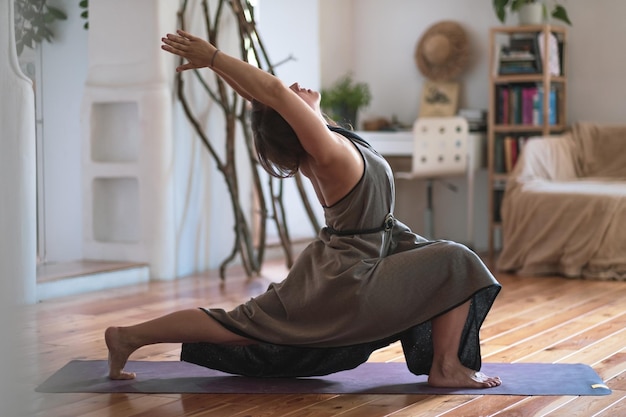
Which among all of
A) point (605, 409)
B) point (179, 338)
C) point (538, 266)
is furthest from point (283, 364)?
point (538, 266)

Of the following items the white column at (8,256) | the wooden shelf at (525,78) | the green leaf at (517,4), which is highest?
the green leaf at (517,4)

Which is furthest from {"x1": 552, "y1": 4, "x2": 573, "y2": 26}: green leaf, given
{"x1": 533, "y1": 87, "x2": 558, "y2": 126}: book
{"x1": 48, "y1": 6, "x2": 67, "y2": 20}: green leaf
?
{"x1": 48, "y1": 6, "x2": 67, "y2": 20}: green leaf

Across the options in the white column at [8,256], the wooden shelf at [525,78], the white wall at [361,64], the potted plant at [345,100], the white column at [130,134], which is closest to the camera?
the white column at [8,256]

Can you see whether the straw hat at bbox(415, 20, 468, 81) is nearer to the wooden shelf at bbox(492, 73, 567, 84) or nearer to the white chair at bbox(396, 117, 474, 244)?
the white chair at bbox(396, 117, 474, 244)

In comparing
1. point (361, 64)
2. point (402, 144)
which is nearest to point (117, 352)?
point (402, 144)

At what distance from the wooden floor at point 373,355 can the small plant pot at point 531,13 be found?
70.6 inches

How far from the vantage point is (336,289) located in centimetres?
256

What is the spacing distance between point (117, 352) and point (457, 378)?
3.22 ft

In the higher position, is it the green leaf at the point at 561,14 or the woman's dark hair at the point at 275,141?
the green leaf at the point at 561,14

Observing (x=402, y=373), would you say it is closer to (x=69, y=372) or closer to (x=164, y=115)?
(x=69, y=372)

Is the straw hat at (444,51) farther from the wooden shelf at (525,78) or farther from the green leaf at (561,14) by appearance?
the green leaf at (561,14)

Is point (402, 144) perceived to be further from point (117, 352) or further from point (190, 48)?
point (190, 48)

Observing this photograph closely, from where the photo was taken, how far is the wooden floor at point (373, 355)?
238 cm

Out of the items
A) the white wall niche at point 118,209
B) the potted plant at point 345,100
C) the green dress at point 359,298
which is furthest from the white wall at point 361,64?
the green dress at point 359,298
